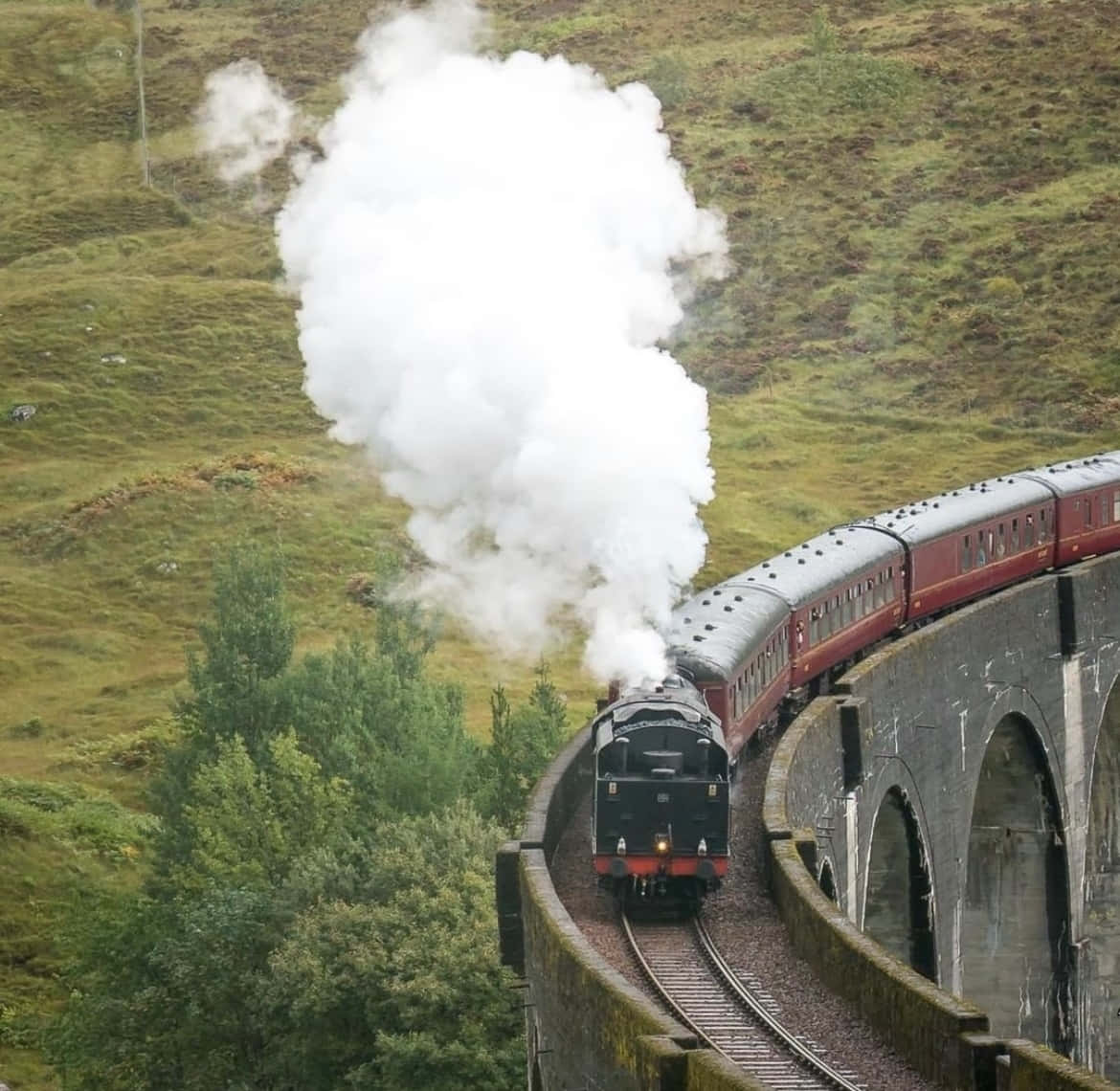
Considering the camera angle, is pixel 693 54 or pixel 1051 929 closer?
pixel 1051 929

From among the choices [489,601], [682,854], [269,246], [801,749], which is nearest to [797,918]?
[682,854]

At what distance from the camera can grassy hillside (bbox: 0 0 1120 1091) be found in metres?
60.5

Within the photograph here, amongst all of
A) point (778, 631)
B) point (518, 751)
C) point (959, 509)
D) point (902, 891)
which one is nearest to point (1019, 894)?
point (959, 509)

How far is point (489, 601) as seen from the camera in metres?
41.9

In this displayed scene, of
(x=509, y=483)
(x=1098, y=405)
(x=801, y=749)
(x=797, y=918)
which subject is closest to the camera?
(x=797, y=918)

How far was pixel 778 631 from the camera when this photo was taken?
33562 mm

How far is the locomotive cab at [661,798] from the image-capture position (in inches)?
995

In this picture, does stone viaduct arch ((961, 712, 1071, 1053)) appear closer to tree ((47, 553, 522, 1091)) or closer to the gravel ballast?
tree ((47, 553, 522, 1091))

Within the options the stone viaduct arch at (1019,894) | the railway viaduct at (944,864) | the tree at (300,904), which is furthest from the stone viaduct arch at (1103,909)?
the tree at (300,904)

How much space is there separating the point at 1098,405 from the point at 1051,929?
36378 millimetres

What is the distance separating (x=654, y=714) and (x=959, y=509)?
66.3ft

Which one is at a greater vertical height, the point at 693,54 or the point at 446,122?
the point at 693,54

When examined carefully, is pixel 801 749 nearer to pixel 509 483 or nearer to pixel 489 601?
pixel 509 483

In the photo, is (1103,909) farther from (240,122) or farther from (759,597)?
(240,122)
